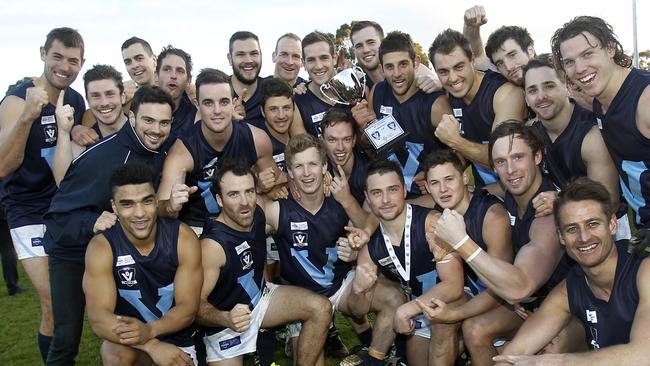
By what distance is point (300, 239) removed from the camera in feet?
17.9

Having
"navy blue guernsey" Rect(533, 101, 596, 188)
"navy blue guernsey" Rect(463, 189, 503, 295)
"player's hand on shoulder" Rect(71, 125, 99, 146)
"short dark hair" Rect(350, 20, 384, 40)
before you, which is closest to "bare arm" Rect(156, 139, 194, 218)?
"player's hand on shoulder" Rect(71, 125, 99, 146)

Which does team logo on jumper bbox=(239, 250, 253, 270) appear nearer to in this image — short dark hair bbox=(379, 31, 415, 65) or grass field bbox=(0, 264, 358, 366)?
grass field bbox=(0, 264, 358, 366)

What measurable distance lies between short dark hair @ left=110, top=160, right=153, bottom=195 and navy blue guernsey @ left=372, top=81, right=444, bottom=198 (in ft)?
8.17

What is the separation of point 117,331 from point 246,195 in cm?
144

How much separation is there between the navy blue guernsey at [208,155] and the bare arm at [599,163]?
289cm

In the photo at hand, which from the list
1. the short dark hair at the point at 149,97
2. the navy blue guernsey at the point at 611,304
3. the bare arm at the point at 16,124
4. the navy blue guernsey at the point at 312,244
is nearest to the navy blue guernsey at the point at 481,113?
the navy blue guernsey at the point at 312,244

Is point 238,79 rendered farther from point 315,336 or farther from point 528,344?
point 528,344

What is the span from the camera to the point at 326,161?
565 centimetres

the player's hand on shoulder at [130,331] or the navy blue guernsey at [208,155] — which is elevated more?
the navy blue guernsey at [208,155]

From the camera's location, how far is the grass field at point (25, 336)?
640 centimetres

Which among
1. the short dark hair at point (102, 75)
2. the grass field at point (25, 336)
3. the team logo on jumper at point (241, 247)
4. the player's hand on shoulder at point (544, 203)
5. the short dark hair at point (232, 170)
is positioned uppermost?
the short dark hair at point (102, 75)

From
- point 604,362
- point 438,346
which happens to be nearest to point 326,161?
point 438,346

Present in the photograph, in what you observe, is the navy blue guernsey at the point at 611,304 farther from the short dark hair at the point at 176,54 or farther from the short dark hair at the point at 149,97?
the short dark hair at the point at 176,54

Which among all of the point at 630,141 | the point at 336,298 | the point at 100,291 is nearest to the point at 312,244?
the point at 336,298
